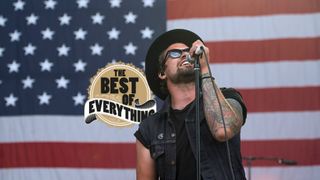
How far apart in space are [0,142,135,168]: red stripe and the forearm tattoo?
2.15 m

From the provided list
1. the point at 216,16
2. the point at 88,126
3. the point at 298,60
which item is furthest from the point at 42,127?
the point at 298,60

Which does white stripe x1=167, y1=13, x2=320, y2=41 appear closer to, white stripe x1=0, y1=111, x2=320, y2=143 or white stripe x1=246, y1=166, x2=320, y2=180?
white stripe x1=0, y1=111, x2=320, y2=143

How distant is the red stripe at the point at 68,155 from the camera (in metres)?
3.56

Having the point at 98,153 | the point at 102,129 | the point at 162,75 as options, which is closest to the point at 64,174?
the point at 98,153

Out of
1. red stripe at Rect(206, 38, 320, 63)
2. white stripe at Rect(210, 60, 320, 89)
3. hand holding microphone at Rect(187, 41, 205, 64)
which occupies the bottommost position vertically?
hand holding microphone at Rect(187, 41, 205, 64)

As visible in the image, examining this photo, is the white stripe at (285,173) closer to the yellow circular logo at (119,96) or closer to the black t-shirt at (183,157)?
the yellow circular logo at (119,96)

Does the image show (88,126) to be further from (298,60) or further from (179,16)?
(298,60)

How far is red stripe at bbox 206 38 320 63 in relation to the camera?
137 inches

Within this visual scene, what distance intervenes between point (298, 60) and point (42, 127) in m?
2.05

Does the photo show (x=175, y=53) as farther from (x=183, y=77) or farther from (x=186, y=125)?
(x=186, y=125)

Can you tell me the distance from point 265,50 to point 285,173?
3.08 feet

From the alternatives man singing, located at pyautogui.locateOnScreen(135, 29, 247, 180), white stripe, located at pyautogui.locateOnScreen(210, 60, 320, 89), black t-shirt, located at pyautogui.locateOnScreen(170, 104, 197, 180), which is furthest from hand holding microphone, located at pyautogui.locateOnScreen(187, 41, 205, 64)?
white stripe, located at pyautogui.locateOnScreen(210, 60, 320, 89)

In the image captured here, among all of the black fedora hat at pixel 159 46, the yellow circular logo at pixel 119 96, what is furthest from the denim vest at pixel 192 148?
the yellow circular logo at pixel 119 96

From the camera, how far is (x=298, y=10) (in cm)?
355
